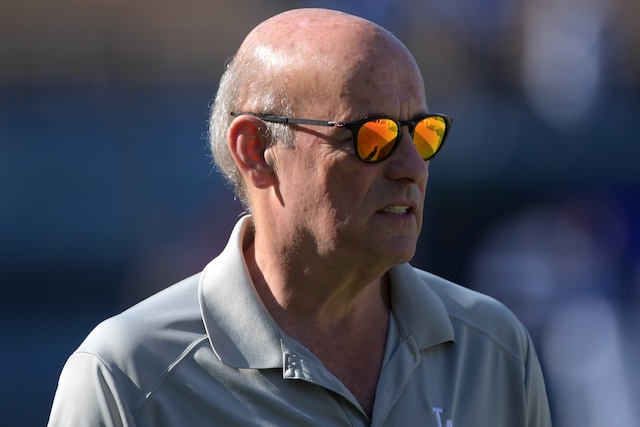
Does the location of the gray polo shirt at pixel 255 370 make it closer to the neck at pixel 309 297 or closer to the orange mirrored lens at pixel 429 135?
the neck at pixel 309 297

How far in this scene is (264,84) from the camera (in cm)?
A: 226

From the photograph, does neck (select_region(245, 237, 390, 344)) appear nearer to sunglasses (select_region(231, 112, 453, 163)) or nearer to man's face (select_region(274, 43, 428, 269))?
man's face (select_region(274, 43, 428, 269))

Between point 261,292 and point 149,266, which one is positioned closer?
point 261,292

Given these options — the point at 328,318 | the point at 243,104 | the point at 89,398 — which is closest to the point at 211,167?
the point at 243,104

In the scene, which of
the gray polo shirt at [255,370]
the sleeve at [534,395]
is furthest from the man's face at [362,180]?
the sleeve at [534,395]

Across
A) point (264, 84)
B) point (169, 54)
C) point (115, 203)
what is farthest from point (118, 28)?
point (264, 84)

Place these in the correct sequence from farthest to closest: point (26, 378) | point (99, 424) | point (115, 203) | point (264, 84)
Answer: point (115, 203)
point (26, 378)
point (264, 84)
point (99, 424)

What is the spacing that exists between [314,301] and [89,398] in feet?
1.83

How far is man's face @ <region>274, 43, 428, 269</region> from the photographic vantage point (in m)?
2.14

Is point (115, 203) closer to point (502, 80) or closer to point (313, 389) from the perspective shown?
point (502, 80)

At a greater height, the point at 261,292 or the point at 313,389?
the point at 261,292

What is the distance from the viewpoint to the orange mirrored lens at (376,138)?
2.11 meters

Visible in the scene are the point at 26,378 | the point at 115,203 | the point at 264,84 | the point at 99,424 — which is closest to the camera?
the point at 99,424

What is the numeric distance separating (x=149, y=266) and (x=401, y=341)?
191 inches
